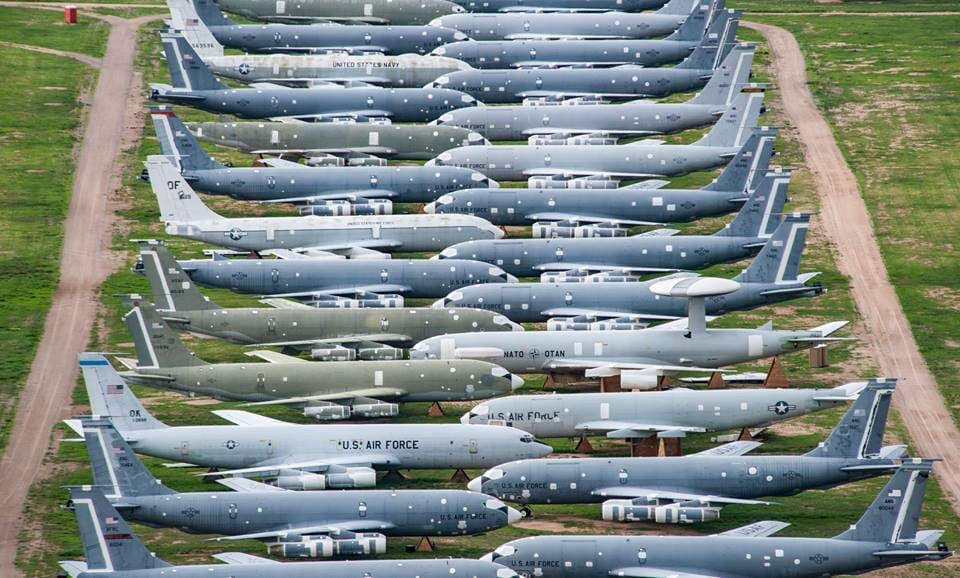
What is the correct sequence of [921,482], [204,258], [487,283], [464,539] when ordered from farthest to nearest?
[204,258]
[487,283]
[464,539]
[921,482]

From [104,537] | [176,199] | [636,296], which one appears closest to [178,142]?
[176,199]

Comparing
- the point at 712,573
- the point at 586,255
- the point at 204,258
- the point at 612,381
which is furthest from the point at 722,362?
the point at 204,258

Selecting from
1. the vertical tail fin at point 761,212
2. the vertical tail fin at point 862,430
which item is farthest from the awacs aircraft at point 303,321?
the vertical tail fin at point 862,430

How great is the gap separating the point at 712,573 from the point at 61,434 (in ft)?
164

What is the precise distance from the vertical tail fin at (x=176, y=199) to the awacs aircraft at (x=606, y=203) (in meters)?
19.4

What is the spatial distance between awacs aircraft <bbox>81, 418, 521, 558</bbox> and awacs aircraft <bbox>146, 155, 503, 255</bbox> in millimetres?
46533

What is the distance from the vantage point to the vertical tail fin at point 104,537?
128m

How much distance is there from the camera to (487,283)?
175m

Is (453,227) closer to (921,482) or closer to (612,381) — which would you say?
(612,381)

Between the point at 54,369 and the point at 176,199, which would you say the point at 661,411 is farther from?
the point at 176,199

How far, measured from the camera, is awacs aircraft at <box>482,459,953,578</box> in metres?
133

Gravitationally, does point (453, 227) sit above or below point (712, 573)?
above

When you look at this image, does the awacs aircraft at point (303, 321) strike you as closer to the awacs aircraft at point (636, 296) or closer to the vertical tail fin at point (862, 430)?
the awacs aircraft at point (636, 296)

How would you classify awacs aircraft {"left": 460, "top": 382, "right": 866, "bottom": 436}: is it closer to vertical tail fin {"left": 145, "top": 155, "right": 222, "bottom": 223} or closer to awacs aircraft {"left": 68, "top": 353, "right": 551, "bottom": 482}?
awacs aircraft {"left": 68, "top": 353, "right": 551, "bottom": 482}
